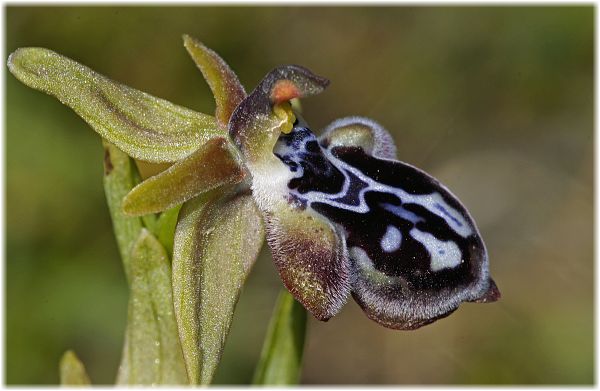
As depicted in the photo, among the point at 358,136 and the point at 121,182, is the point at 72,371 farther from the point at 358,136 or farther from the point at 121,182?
the point at 358,136

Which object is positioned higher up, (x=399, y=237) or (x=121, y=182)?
(x=399, y=237)

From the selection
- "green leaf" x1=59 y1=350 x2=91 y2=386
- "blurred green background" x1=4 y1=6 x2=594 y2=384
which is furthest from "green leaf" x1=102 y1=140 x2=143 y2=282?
"blurred green background" x1=4 y1=6 x2=594 y2=384

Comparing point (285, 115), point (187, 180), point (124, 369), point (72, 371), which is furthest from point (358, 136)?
point (72, 371)

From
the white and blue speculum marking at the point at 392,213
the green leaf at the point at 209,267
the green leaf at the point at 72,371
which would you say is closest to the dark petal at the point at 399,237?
the white and blue speculum marking at the point at 392,213

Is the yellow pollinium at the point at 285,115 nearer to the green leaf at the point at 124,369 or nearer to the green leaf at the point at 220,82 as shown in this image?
the green leaf at the point at 220,82

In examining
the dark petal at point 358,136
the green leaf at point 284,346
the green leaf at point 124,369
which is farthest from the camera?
the green leaf at point 284,346

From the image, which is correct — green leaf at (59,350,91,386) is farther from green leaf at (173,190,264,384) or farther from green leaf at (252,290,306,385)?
green leaf at (173,190,264,384)

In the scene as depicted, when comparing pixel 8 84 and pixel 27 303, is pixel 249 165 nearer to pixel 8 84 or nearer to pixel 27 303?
pixel 27 303
